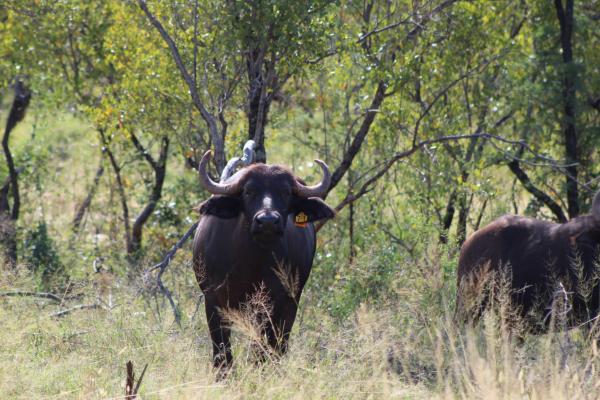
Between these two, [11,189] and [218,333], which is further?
[11,189]

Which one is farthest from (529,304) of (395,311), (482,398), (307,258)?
(482,398)

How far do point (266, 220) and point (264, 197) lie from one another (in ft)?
1.35

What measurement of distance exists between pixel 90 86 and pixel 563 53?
591 cm

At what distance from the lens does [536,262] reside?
8.47 meters

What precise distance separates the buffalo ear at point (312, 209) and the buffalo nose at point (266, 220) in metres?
0.68

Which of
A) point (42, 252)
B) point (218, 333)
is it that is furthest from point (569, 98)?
point (42, 252)

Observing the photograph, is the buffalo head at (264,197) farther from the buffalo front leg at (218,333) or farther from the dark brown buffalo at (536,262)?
the dark brown buffalo at (536,262)

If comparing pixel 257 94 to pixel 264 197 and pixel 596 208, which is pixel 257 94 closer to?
pixel 264 197

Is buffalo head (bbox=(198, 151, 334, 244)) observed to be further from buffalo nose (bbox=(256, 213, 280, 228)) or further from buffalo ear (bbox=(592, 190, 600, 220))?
buffalo ear (bbox=(592, 190, 600, 220))

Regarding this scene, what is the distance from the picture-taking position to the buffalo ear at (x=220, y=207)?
7426mm

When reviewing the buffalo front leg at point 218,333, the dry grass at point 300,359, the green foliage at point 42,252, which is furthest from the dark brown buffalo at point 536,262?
the green foliage at point 42,252

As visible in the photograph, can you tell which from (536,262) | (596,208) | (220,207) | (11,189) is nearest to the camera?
(220,207)

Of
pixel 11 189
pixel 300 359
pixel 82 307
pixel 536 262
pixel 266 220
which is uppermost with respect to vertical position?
pixel 11 189

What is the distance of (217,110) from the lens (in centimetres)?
997
